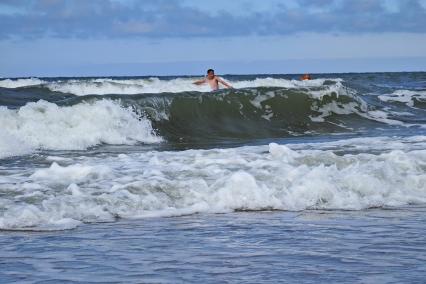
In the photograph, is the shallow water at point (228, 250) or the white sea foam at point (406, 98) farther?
the white sea foam at point (406, 98)

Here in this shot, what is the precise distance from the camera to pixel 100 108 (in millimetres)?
14586

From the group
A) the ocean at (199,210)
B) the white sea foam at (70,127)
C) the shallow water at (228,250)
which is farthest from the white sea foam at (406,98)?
the shallow water at (228,250)

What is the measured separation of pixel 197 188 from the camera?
721 centimetres

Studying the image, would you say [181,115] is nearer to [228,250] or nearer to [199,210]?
[199,210]

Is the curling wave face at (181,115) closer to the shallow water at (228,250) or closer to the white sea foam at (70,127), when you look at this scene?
the white sea foam at (70,127)

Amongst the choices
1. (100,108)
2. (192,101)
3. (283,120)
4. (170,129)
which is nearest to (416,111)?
(283,120)

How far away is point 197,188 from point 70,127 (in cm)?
669

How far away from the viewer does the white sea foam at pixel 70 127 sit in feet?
39.8

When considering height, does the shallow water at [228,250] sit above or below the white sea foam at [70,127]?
below

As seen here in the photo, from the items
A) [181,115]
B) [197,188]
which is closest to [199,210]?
[197,188]

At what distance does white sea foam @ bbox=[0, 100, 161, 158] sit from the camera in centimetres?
1212

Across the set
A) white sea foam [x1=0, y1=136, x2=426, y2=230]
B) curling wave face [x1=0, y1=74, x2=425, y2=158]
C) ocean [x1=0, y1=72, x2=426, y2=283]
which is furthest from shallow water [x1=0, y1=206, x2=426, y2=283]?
curling wave face [x1=0, y1=74, x2=425, y2=158]

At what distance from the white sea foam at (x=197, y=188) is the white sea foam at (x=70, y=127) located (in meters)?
3.58

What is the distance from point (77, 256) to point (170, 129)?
429 inches
